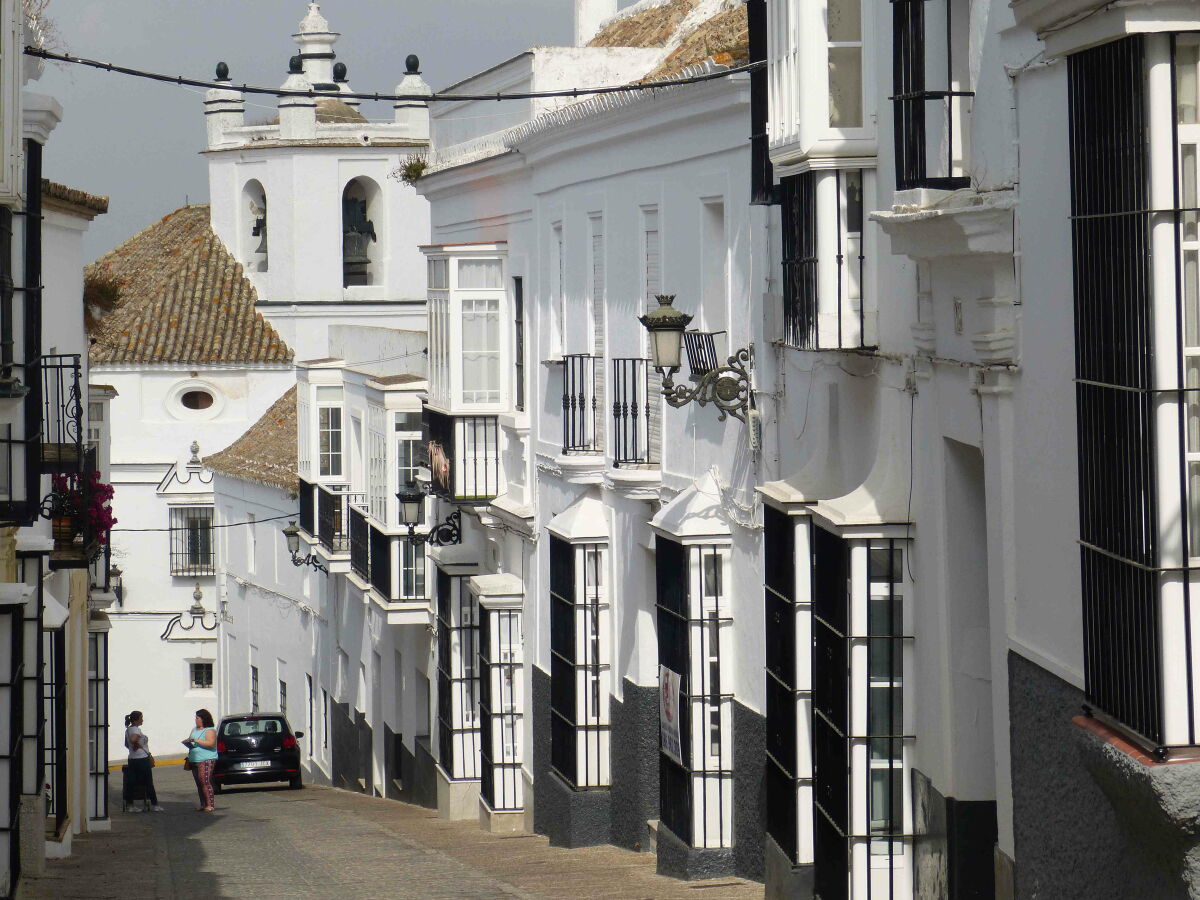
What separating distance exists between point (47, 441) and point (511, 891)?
202 inches

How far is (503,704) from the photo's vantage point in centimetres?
1952

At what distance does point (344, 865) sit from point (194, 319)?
2882 cm

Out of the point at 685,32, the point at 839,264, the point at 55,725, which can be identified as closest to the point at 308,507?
the point at 685,32

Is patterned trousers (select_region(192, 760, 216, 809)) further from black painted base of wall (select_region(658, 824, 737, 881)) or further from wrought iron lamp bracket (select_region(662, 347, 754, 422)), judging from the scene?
wrought iron lamp bracket (select_region(662, 347, 754, 422))

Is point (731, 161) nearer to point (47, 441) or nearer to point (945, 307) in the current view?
point (945, 307)

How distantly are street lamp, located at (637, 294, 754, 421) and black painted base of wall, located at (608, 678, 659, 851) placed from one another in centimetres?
314

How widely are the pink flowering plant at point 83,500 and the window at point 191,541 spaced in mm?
22768

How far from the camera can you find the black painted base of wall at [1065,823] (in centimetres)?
623

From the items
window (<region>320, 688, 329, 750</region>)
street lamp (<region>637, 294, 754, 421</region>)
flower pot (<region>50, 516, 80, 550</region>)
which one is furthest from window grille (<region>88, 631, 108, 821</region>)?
street lamp (<region>637, 294, 754, 421</region>)

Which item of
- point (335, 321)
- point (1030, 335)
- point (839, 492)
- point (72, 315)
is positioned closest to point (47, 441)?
point (72, 315)

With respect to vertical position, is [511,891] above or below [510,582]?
below

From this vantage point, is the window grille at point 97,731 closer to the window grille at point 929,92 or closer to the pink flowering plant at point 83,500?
the pink flowering plant at point 83,500

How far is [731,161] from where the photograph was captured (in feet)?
42.3

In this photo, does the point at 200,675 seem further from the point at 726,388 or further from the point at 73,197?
the point at 726,388
